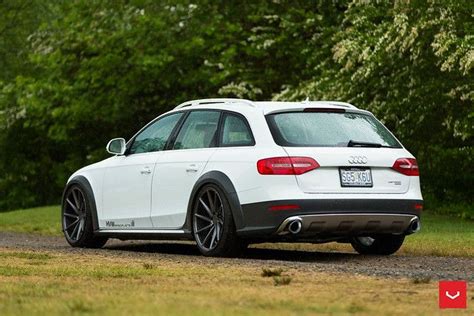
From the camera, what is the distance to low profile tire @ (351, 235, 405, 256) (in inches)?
549

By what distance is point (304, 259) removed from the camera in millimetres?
13500

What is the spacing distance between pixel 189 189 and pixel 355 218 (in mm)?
1873

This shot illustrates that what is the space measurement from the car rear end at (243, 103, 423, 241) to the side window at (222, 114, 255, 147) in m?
0.26

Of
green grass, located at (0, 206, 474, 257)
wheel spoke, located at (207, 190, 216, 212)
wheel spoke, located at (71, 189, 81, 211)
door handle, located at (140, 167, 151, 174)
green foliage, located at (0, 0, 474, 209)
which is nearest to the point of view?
wheel spoke, located at (207, 190, 216, 212)

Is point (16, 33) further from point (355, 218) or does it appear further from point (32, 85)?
point (355, 218)

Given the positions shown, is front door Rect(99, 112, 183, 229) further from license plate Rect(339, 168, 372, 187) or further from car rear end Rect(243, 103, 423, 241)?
license plate Rect(339, 168, 372, 187)

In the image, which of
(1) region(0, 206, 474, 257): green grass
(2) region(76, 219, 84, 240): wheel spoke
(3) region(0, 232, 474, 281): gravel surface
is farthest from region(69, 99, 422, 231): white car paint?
(1) region(0, 206, 474, 257): green grass

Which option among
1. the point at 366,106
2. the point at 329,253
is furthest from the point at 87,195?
the point at 366,106

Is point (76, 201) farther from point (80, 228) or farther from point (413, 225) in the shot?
point (413, 225)

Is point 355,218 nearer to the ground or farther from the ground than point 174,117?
nearer to the ground

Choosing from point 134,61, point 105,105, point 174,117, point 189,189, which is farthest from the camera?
point 105,105

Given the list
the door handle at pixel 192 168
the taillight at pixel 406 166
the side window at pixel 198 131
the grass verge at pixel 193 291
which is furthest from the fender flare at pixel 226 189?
the taillight at pixel 406 166

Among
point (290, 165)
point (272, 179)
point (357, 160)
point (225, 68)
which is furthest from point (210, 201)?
point (225, 68)

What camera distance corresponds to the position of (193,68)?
34.3m
